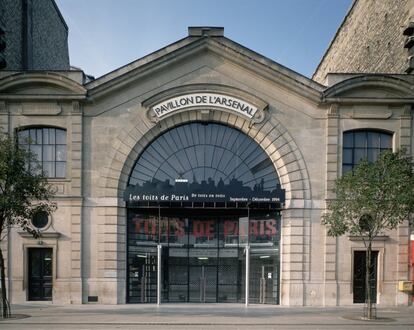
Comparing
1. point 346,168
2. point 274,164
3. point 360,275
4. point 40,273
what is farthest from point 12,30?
point 360,275

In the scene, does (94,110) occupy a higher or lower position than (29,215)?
higher

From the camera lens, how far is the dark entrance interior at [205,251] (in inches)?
898

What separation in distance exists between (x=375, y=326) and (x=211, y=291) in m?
8.94

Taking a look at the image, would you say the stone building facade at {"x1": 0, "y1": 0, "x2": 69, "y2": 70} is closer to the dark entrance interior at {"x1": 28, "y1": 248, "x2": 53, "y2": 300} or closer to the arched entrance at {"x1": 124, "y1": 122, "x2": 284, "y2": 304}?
the dark entrance interior at {"x1": 28, "y1": 248, "x2": 53, "y2": 300}

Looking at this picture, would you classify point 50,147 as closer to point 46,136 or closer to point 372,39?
point 46,136

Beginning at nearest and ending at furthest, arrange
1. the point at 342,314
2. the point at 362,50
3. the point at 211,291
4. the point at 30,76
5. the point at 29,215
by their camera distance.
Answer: the point at 29,215, the point at 342,314, the point at 30,76, the point at 211,291, the point at 362,50

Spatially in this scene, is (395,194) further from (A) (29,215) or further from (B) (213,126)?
(A) (29,215)

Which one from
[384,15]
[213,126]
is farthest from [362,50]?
[213,126]

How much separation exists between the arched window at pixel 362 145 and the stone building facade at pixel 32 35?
62.2 ft

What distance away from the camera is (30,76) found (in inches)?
852

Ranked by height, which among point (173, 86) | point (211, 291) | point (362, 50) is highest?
point (362, 50)

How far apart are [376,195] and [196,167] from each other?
8.90 m

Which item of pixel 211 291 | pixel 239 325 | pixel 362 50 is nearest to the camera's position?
pixel 239 325

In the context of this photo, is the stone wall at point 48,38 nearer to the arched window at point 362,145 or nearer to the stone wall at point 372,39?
the stone wall at point 372,39
